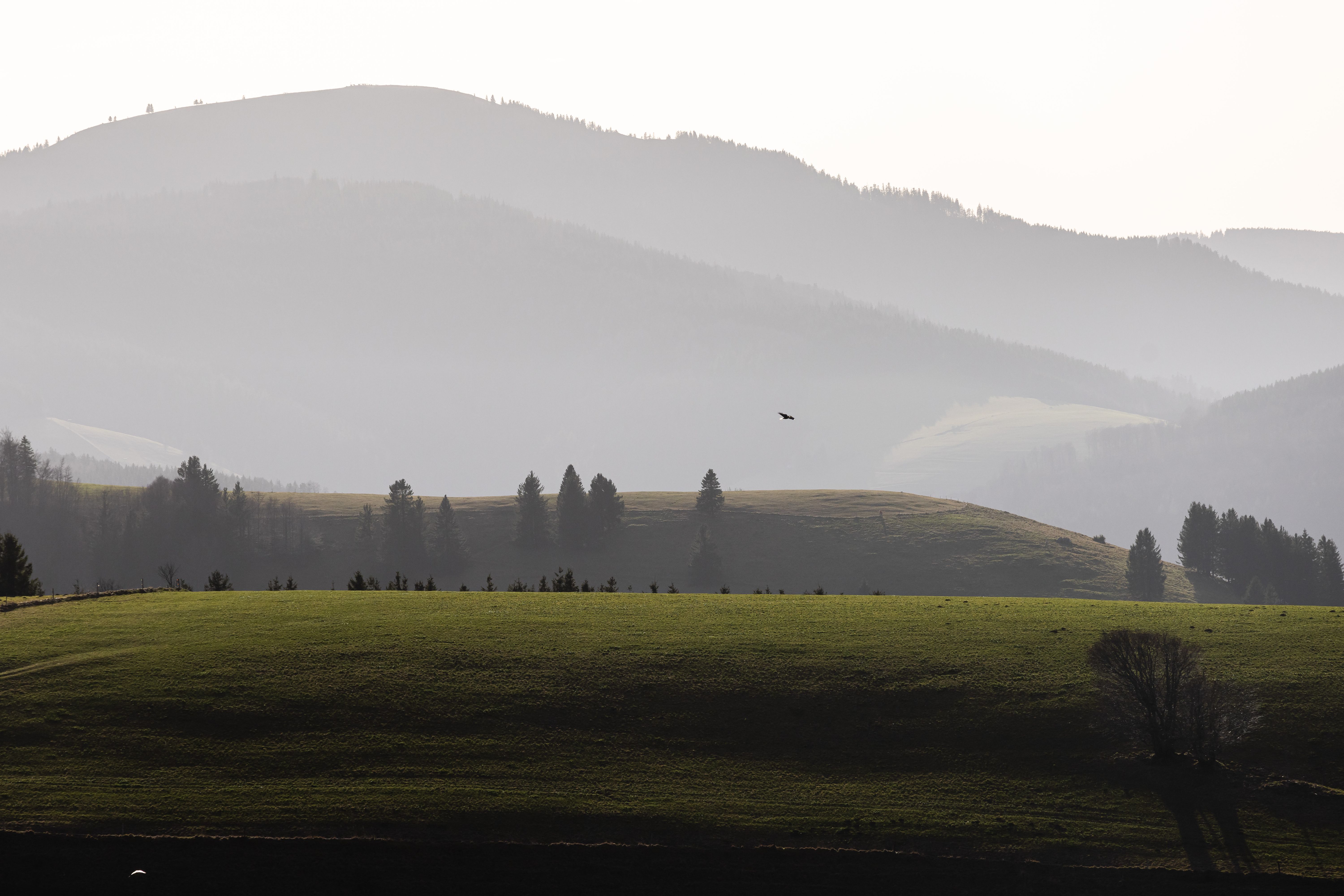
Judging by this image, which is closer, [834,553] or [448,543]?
[834,553]

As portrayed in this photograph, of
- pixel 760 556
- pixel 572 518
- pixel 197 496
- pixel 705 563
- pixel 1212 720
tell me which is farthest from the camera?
pixel 197 496

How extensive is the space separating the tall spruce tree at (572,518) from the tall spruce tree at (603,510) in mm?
1224

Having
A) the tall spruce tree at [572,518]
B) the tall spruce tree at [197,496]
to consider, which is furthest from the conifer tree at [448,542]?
the tall spruce tree at [197,496]

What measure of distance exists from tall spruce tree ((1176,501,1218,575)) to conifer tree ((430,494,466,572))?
117 m

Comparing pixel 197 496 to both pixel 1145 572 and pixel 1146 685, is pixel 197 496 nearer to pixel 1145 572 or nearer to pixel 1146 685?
pixel 1145 572

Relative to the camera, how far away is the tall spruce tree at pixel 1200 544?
164250 mm

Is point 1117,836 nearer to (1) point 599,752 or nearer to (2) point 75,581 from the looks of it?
(1) point 599,752

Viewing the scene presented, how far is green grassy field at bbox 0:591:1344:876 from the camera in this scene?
36.3 meters

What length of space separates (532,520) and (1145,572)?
97.8 meters

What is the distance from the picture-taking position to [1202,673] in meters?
46.6

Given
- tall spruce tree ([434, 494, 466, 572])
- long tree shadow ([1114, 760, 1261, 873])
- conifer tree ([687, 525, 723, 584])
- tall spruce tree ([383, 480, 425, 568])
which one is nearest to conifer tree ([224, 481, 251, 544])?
tall spruce tree ([383, 480, 425, 568])

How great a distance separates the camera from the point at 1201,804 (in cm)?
3825

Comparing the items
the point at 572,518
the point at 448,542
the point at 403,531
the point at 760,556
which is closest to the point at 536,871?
the point at 760,556

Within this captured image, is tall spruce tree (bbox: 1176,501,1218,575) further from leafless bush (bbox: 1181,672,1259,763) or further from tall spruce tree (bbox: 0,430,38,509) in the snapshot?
tall spruce tree (bbox: 0,430,38,509)
